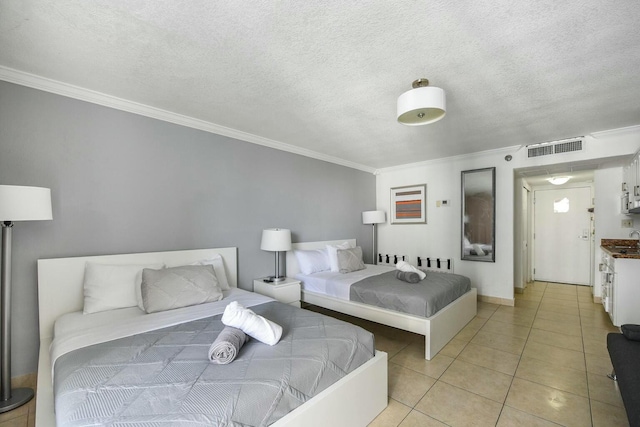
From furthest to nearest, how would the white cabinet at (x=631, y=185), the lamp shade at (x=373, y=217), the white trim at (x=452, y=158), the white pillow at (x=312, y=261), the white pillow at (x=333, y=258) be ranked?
the lamp shade at (x=373, y=217) < the white trim at (x=452, y=158) < the white pillow at (x=333, y=258) < the white pillow at (x=312, y=261) < the white cabinet at (x=631, y=185)

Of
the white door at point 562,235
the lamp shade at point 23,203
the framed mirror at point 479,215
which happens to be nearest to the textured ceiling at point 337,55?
the lamp shade at point 23,203

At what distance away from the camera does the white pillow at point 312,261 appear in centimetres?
395

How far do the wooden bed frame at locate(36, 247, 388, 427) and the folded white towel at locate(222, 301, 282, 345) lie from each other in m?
0.41

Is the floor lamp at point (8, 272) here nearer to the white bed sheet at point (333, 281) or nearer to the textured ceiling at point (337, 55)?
the textured ceiling at point (337, 55)

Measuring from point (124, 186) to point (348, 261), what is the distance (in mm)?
2866

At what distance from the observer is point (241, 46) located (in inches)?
72.1

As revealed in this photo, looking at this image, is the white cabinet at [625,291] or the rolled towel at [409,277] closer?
the white cabinet at [625,291]

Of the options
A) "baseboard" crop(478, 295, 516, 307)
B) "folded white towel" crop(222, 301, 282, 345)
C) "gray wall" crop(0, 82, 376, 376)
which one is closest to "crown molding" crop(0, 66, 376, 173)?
"gray wall" crop(0, 82, 376, 376)

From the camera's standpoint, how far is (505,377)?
2.38m

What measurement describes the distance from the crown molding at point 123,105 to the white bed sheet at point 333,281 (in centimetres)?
193

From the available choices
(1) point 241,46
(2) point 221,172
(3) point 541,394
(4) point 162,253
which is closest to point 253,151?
(2) point 221,172

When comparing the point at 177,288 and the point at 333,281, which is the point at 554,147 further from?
the point at 177,288

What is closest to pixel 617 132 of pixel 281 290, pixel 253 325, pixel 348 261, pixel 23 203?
pixel 348 261

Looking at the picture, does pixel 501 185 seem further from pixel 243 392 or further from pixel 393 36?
pixel 243 392
